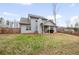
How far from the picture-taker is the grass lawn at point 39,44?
2039cm

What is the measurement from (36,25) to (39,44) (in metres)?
0.24

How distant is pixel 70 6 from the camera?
66.9ft

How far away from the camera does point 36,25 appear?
20406mm

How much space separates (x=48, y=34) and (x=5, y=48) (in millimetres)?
558

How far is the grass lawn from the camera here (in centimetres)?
2039

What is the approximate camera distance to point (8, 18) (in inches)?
803

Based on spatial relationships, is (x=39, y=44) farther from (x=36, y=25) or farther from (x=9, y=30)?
(x=9, y=30)

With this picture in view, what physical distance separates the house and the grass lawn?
6 cm

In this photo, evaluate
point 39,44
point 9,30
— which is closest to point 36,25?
point 39,44

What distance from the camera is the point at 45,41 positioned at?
2042 centimetres

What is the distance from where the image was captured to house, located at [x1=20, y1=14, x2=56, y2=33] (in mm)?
20406

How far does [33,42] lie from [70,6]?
64 centimetres

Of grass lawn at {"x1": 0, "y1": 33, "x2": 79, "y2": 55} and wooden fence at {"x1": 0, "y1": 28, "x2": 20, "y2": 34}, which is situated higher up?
wooden fence at {"x1": 0, "y1": 28, "x2": 20, "y2": 34}

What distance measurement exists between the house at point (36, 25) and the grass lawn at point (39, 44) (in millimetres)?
63
